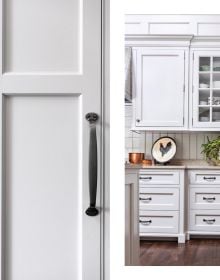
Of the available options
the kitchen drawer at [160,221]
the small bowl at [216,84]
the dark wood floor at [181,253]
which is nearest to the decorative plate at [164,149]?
the kitchen drawer at [160,221]

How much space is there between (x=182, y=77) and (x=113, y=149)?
3.46 meters

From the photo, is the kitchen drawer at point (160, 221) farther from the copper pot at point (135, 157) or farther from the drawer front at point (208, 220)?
the copper pot at point (135, 157)

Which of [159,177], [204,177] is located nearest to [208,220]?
[204,177]

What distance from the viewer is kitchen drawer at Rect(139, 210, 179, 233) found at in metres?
4.32

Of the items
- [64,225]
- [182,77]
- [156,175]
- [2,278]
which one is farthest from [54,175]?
[182,77]

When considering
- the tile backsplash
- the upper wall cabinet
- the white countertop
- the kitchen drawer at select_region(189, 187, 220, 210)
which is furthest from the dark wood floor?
the upper wall cabinet

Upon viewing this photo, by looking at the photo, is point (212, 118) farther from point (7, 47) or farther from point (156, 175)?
point (7, 47)

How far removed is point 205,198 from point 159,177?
54cm

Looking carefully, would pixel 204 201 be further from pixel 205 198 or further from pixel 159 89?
pixel 159 89

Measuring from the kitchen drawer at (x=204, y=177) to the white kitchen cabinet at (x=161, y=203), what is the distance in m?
0.13

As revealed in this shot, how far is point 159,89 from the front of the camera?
452 cm

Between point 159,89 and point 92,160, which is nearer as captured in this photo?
point 92,160

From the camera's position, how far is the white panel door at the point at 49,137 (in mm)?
1178

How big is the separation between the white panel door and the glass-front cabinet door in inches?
136
